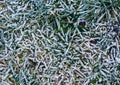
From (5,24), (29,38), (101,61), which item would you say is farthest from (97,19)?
(5,24)

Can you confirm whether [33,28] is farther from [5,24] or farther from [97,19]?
[97,19]

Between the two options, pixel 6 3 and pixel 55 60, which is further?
pixel 6 3

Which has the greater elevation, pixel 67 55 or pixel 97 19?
pixel 97 19

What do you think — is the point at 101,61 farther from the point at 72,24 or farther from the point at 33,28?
the point at 33,28

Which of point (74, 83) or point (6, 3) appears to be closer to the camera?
point (74, 83)

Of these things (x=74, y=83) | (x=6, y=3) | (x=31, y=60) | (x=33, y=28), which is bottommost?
(x=74, y=83)

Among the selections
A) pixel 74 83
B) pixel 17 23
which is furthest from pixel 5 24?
pixel 74 83
